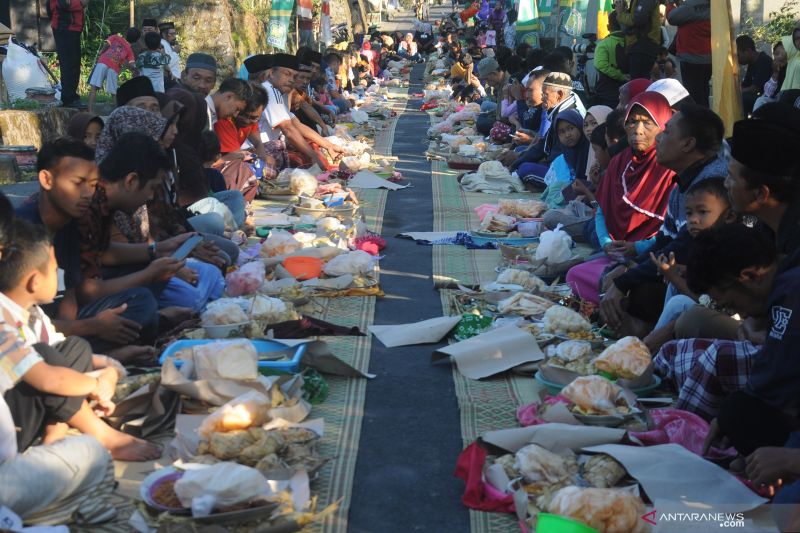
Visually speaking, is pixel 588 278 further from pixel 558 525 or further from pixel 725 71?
pixel 558 525

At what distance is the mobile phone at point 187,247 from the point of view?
551cm

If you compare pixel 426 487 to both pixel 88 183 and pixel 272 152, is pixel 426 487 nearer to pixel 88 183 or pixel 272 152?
pixel 88 183

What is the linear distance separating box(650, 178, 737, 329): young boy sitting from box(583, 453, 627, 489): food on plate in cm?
136

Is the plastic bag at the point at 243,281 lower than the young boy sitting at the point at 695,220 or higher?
lower

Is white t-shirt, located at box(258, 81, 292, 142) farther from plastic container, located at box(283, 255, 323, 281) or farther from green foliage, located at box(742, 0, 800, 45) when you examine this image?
green foliage, located at box(742, 0, 800, 45)

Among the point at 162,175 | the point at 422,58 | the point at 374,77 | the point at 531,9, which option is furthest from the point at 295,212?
the point at 422,58

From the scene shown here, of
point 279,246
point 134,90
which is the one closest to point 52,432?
point 279,246

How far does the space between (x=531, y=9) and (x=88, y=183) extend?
16620mm

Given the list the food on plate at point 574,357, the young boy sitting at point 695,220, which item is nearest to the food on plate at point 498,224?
the young boy sitting at point 695,220

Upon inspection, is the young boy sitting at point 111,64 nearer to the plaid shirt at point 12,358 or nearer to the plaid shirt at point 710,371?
the plaid shirt at point 12,358

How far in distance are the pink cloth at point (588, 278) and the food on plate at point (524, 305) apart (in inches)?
10.9

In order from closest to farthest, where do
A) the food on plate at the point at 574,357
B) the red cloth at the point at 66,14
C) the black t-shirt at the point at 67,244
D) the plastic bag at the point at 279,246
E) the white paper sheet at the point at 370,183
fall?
the black t-shirt at the point at 67,244
the food on plate at the point at 574,357
the plastic bag at the point at 279,246
the white paper sheet at the point at 370,183
the red cloth at the point at 66,14

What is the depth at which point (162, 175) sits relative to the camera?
4.89 m

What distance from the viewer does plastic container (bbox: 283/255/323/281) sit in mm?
6383
